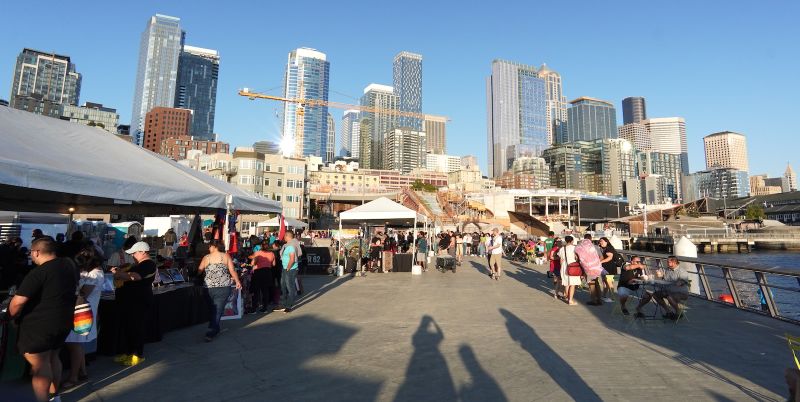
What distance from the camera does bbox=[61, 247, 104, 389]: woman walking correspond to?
4.65 m

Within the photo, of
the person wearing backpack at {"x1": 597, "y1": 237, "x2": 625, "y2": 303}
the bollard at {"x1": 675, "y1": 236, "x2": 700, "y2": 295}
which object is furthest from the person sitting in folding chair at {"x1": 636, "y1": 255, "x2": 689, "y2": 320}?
the bollard at {"x1": 675, "y1": 236, "x2": 700, "y2": 295}

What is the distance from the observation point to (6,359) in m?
4.40

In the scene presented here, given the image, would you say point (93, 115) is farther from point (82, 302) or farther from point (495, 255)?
point (82, 302)

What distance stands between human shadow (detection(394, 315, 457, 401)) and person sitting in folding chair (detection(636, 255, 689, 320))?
435 centimetres

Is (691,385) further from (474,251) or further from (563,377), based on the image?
(474,251)

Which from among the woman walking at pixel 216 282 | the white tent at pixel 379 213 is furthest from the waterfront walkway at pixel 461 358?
the white tent at pixel 379 213

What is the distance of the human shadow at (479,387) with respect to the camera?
14.2 ft

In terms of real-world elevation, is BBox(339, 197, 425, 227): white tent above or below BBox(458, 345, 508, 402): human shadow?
above

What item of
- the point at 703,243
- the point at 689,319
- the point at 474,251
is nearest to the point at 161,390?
the point at 689,319

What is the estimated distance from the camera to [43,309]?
3736mm

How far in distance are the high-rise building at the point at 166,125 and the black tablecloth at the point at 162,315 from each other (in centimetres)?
20061

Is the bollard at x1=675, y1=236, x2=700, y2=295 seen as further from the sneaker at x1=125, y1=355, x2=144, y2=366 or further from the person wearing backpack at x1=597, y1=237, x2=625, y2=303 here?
the sneaker at x1=125, y1=355, x2=144, y2=366

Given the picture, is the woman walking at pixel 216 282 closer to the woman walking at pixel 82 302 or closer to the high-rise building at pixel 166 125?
the woman walking at pixel 82 302

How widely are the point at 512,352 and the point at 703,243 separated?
2727 inches
